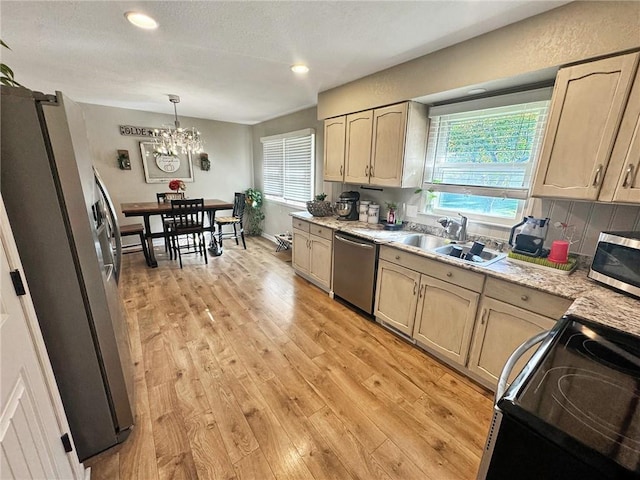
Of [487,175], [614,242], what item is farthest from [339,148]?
[614,242]

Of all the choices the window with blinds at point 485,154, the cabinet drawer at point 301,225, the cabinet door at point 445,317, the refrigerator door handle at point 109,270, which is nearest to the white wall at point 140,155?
the cabinet drawer at point 301,225

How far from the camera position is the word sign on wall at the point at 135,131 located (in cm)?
440

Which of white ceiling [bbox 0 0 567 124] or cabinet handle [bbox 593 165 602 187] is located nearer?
cabinet handle [bbox 593 165 602 187]

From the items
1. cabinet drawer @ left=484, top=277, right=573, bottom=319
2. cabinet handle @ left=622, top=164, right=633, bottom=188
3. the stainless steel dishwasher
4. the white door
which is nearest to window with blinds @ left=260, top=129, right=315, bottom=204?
the stainless steel dishwasher

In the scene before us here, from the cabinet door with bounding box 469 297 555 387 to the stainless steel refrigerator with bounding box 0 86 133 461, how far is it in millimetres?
2177

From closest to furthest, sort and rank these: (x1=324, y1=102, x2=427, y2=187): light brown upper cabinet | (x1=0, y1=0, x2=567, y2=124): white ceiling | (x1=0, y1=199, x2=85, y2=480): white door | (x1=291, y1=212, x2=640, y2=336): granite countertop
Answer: (x1=0, y1=199, x2=85, y2=480): white door
(x1=291, y1=212, x2=640, y2=336): granite countertop
(x1=0, y1=0, x2=567, y2=124): white ceiling
(x1=324, y1=102, x2=427, y2=187): light brown upper cabinet

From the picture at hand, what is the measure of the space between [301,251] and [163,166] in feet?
10.7

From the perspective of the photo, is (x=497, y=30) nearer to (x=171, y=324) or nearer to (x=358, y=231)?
(x=358, y=231)

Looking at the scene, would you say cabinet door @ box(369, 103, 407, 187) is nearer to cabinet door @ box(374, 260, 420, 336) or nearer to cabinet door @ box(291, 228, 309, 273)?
cabinet door @ box(374, 260, 420, 336)

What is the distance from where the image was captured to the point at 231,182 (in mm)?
5672

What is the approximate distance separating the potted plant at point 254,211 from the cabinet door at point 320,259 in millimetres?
2667

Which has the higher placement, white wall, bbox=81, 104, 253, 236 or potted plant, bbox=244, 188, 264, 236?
white wall, bbox=81, 104, 253, 236

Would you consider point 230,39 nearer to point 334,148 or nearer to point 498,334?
point 334,148

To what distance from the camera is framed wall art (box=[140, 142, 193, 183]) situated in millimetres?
4648
